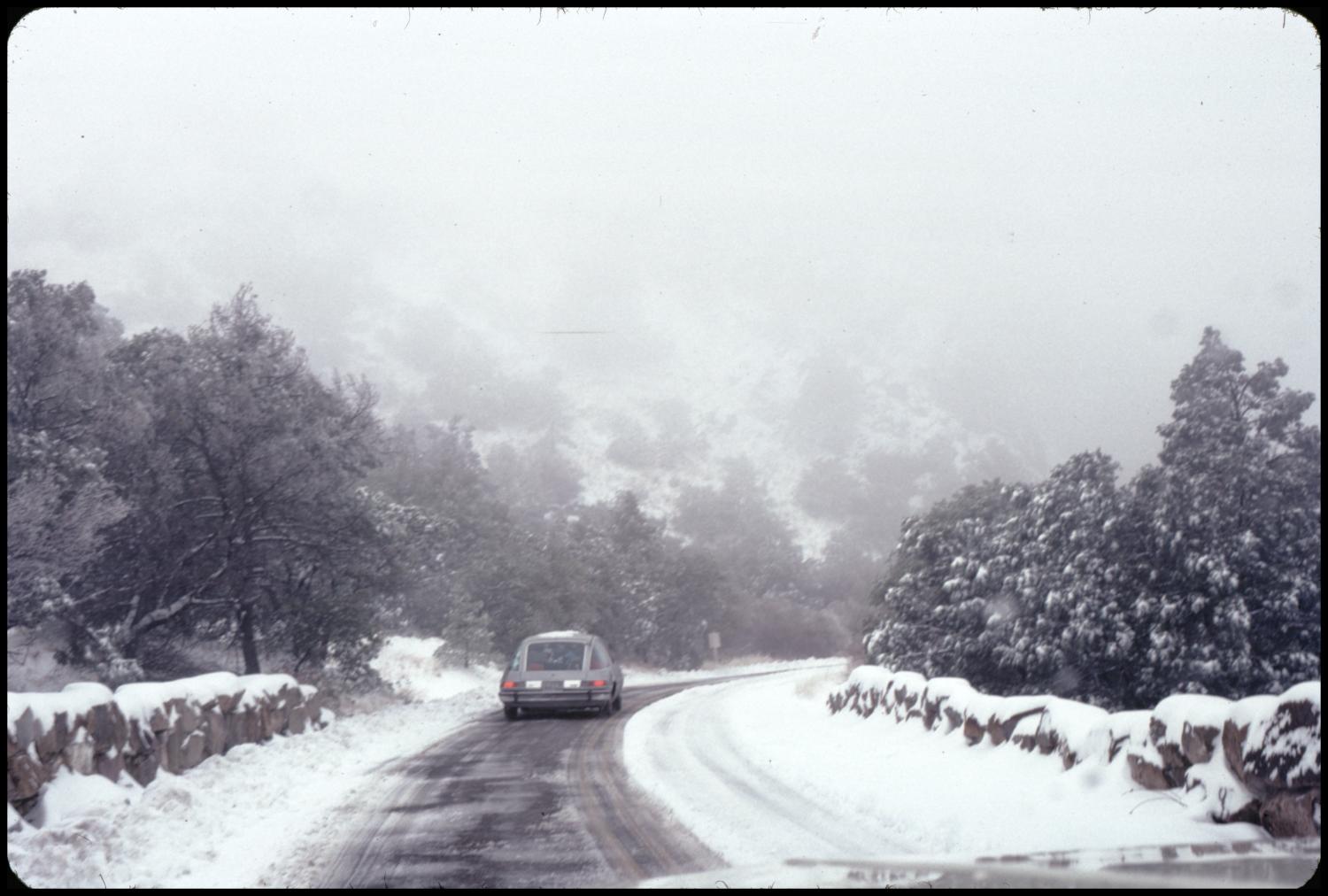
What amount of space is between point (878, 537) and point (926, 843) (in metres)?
89.6

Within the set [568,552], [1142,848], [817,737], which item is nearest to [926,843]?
[1142,848]

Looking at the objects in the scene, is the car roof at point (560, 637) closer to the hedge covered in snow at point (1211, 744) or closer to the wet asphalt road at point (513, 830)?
the wet asphalt road at point (513, 830)

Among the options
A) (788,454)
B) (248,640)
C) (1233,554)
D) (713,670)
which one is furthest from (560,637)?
(788,454)

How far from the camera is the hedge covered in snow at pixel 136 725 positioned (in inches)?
310

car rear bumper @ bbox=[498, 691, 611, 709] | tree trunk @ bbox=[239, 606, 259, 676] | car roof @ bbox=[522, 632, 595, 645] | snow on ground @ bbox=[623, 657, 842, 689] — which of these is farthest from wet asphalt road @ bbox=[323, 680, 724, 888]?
snow on ground @ bbox=[623, 657, 842, 689]

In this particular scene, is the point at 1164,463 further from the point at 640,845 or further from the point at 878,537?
the point at 878,537

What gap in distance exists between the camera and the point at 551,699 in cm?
1920

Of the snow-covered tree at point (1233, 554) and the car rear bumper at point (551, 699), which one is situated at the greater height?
the snow-covered tree at point (1233, 554)

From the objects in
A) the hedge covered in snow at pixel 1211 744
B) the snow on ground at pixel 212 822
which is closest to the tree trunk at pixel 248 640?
the snow on ground at pixel 212 822

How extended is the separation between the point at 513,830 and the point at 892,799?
337 centimetres

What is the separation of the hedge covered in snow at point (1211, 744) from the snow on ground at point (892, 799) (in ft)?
0.50

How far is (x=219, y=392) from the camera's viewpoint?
19.0 metres

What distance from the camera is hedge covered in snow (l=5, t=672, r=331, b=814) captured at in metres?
7.86

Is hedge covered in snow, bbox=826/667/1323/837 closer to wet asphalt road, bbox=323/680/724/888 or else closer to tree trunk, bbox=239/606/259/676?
wet asphalt road, bbox=323/680/724/888
